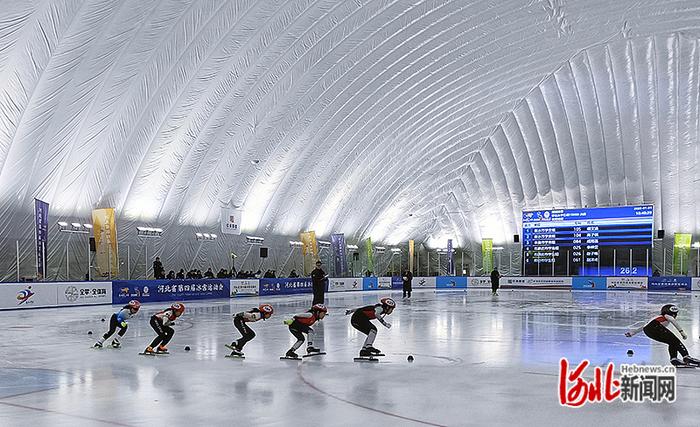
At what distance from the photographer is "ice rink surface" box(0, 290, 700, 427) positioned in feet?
27.1

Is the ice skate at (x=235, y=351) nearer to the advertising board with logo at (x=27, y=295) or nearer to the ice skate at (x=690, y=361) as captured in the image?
the ice skate at (x=690, y=361)

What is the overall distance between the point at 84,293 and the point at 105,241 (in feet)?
14.9

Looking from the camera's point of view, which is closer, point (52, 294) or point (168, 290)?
point (52, 294)

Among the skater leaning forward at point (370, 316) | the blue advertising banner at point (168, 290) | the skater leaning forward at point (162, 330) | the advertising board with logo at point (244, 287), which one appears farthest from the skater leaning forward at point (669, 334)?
the advertising board with logo at point (244, 287)

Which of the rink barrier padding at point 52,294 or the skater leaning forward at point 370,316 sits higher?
the skater leaning forward at point 370,316

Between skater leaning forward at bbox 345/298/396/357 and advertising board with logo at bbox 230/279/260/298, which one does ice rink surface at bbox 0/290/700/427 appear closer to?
skater leaning forward at bbox 345/298/396/357

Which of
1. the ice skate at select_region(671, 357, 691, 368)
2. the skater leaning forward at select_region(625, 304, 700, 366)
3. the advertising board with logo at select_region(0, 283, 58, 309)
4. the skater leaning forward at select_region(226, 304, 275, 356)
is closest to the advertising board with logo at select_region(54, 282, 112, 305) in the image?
the advertising board with logo at select_region(0, 283, 58, 309)

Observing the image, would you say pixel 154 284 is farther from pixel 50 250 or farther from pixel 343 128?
pixel 343 128

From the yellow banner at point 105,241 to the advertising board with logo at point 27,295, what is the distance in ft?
16.8

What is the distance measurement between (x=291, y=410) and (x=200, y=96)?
3059 centimetres

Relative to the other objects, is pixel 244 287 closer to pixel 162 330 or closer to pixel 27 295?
pixel 27 295

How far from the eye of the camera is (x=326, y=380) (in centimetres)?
1103

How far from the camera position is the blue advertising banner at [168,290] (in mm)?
36078

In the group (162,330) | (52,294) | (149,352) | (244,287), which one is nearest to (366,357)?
(162,330)
